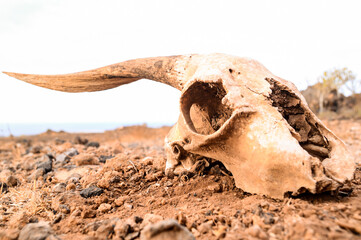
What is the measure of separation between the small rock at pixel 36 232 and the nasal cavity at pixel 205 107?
148cm

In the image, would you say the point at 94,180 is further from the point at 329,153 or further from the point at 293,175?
the point at 329,153

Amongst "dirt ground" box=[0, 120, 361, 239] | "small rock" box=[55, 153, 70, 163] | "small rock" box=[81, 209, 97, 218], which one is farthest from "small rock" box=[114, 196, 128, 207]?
"small rock" box=[55, 153, 70, 163]

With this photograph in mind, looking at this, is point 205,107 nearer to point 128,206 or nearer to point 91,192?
point 128,206

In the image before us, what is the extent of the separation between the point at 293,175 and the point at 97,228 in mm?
1513

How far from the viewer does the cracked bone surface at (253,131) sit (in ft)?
5.80

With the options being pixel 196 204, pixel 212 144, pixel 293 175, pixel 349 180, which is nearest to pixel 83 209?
pixel 196 204

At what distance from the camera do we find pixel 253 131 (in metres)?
1.98

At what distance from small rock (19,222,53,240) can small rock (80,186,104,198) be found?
29.4 inches

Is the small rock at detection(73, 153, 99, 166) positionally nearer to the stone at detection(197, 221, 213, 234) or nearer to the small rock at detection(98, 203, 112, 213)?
the small rock at detection(98, 203, 112, 213)

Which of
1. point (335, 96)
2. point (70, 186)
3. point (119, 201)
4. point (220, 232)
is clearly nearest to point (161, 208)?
point (119, 201)

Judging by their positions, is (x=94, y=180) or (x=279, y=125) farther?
(x=94, y=180)

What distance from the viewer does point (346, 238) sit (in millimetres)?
1244

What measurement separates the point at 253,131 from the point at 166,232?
105 centimetres

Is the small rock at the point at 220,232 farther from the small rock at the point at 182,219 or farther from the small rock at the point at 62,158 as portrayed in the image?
the small rock at the point at 62,158
